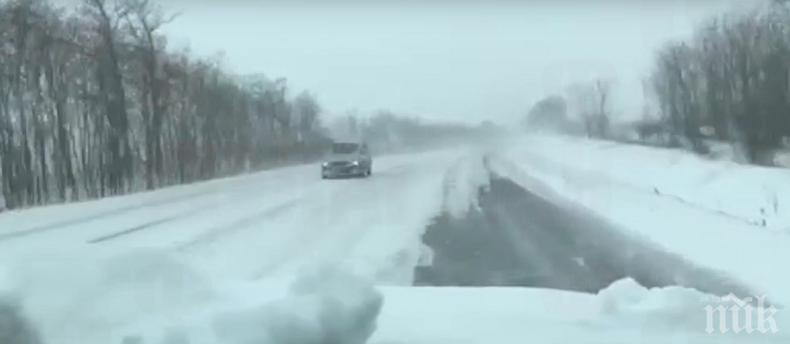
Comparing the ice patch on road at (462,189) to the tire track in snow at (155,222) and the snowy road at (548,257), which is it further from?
the tire track in snow at (155,222)

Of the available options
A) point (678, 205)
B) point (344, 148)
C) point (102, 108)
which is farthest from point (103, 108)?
point (678, 205)

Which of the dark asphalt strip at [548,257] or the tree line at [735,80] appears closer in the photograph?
the dark asphalt strip at [548,257]

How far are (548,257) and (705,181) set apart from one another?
12711mm

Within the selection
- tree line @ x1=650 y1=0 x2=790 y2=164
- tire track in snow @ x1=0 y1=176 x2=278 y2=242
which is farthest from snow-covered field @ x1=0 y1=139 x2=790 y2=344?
tree line @ x1=650 y1=0 x2=790 y2=164

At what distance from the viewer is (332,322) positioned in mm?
5496

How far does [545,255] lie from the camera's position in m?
14.1

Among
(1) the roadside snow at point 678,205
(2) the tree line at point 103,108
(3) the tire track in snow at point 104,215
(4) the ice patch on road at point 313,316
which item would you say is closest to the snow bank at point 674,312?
(4) the ice patch on road at point 313,316

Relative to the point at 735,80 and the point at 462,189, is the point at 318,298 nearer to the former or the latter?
the point at 462,189

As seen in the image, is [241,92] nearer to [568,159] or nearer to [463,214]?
[568,159]

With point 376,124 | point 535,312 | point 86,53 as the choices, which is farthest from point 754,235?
point 376,124

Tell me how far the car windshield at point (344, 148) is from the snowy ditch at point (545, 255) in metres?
19.0

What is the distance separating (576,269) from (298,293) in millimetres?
7252

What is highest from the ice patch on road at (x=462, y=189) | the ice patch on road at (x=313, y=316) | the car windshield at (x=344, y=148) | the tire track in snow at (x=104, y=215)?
the ice patch on road at (x=313, y=316)

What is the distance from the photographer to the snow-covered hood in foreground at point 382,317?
510 cm
